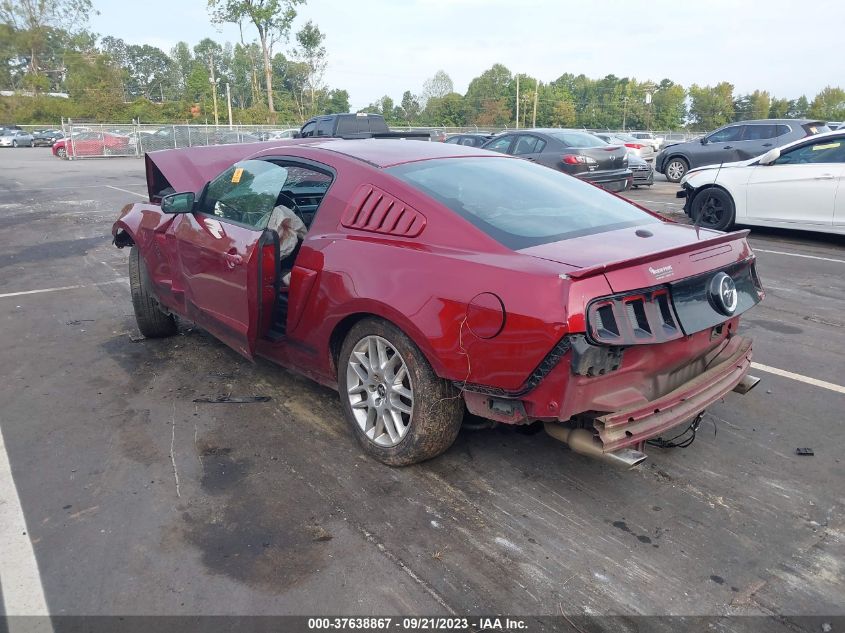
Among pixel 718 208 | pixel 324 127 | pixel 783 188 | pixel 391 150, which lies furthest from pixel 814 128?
pixel 391 150

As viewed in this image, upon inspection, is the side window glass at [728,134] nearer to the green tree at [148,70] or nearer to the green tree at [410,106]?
the green tree at [410,106]

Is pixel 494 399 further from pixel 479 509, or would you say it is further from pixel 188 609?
pixel 188 609

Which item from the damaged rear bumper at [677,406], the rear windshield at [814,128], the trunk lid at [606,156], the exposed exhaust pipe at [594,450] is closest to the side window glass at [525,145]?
the trunk lid at [606,156]

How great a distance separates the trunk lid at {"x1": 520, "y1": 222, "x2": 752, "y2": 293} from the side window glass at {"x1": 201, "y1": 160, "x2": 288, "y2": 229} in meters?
1.86

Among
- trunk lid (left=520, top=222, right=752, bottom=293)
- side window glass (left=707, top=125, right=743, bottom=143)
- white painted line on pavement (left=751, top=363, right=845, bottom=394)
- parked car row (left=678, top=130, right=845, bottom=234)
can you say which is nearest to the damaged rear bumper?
trunk lid (left=520, top=222, right=752, bottom=293)

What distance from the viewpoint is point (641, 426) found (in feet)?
9.50

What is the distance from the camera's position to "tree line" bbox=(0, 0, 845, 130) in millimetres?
61125

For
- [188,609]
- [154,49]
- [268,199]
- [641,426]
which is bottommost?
[188,609]

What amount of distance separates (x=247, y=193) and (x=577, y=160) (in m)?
9.80

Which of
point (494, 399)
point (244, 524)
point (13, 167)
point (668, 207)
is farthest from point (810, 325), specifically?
point (13, 167)

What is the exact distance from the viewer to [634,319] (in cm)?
279

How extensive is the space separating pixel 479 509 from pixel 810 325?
13.5 feet

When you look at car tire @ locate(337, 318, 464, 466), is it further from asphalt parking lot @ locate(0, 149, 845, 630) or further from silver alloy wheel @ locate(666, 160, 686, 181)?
silver alloy wheel @ locate(666, 160, 686, 181)

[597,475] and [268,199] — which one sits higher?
[268,199]
